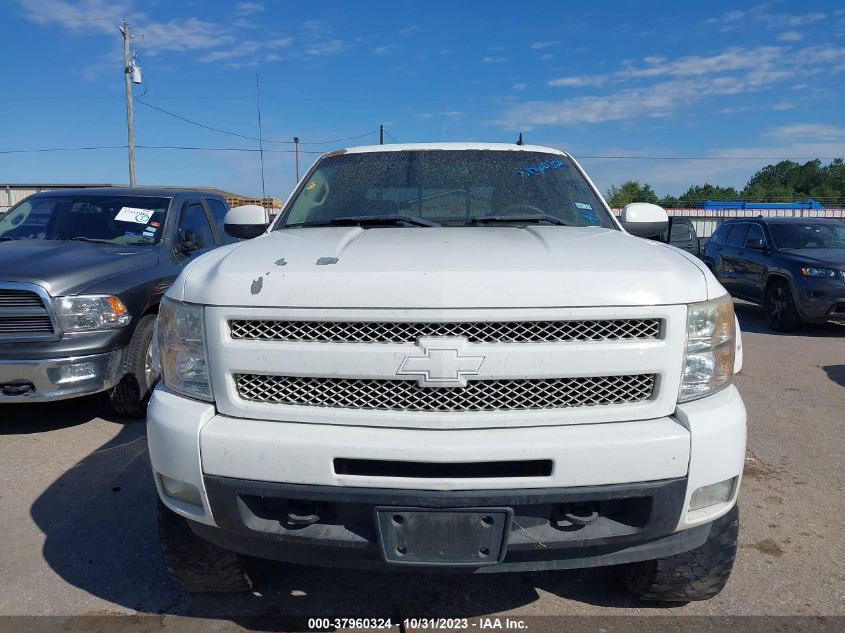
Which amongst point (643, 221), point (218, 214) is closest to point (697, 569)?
point (643, 221)

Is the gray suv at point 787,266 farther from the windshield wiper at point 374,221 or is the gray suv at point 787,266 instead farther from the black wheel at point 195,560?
the black wheel at point 195,560

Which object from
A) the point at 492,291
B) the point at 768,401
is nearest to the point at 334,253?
the point at 492,291

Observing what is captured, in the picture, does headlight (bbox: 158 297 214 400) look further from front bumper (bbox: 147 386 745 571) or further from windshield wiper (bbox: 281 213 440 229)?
windshield wiper (bbox: 281 213 440 229)

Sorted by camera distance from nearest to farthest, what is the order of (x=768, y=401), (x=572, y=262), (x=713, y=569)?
1. (x=572, y=262)
2. (x=713, y=569)
3. (x=768, y=401)

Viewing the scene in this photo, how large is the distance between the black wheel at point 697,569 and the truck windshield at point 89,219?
4693mm

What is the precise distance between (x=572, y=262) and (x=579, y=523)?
0.85m

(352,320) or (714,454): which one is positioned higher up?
(352,320)

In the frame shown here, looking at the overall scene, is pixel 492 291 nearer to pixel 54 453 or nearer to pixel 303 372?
pixel 303 372

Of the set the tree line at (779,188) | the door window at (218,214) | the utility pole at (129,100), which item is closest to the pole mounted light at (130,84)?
the utility pole at (129,100)

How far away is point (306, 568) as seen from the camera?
9.66 ft

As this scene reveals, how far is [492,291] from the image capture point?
80.5 inches

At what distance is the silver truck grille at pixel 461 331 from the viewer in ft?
6.80

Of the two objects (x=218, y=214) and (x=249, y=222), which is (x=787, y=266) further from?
(x=249, y=222)

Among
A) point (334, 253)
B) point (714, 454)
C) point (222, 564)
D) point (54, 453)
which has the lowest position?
point (54, 453)
